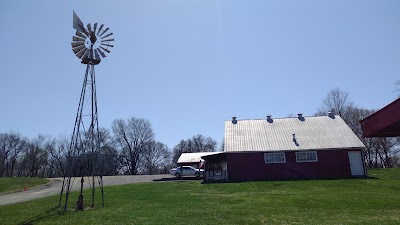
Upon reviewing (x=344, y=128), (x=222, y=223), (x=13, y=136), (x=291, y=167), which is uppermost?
(x=13, y=136)

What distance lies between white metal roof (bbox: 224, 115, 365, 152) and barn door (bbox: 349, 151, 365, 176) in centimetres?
93

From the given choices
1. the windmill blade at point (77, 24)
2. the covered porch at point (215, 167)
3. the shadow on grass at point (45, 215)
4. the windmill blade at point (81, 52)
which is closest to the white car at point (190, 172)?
the covered porch at point (215, 167)

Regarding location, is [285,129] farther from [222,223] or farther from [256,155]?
[222,223]

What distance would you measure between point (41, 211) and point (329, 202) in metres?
12.3

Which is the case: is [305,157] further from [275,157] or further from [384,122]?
[384,122]

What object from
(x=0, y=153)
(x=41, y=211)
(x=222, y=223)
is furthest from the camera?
(x=0, y=153)

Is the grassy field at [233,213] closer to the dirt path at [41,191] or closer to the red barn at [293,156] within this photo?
the dirt path at [41,191]

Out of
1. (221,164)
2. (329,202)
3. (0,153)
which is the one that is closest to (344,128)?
(221,164)

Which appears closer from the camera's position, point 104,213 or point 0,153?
point 104,213

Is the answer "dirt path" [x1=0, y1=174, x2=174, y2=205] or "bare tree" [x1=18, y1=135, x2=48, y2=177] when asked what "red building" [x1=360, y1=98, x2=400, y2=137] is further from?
"bare tree" [x1=18, y1=135, x2=48, y2=177]

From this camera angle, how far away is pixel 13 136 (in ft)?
265

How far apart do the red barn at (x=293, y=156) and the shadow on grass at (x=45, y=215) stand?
19.0 metres

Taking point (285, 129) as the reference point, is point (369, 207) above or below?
below

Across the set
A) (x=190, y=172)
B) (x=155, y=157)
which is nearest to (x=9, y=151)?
(x=155, y=157)
